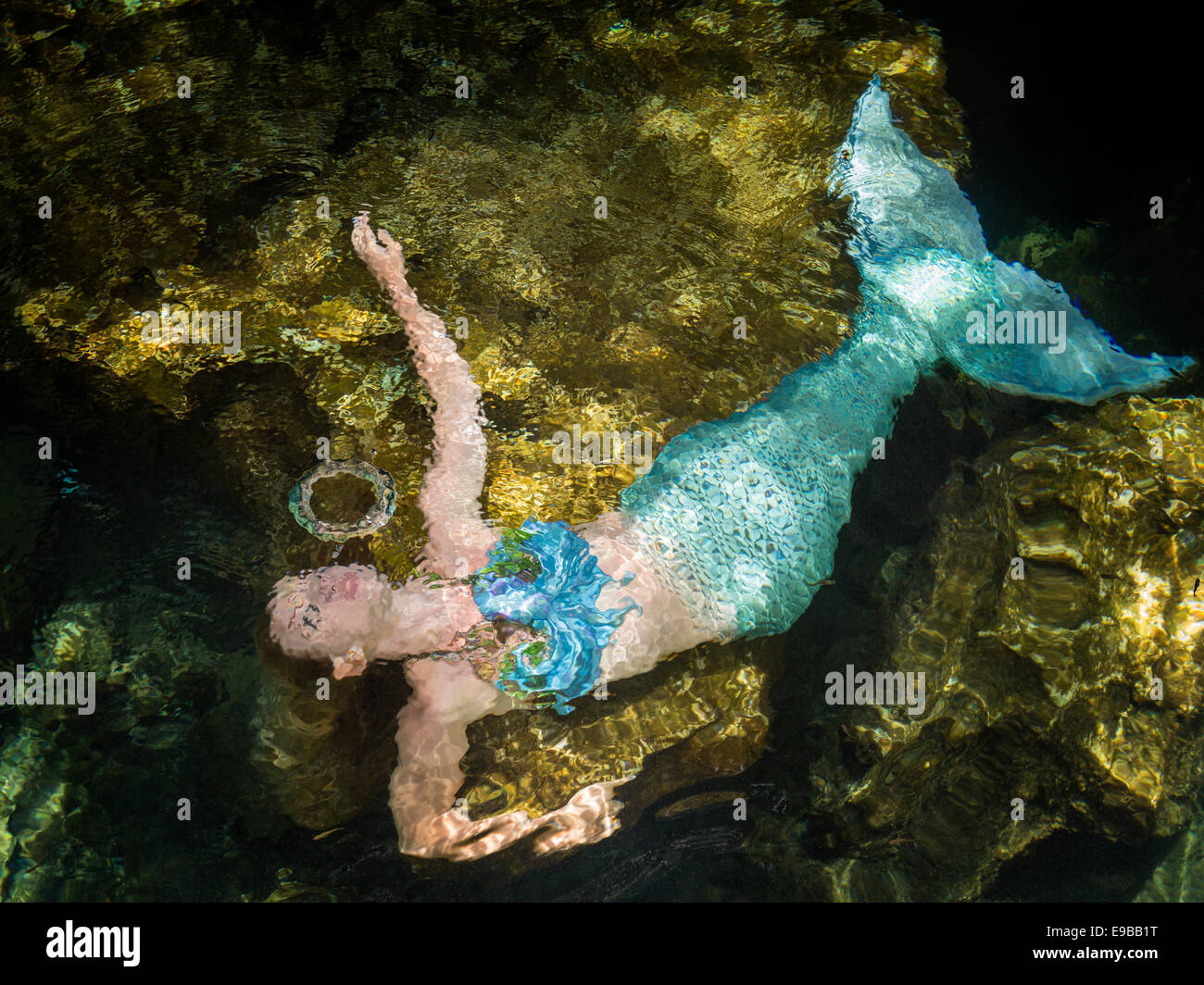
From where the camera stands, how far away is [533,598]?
118 inches

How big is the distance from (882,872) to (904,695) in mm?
707

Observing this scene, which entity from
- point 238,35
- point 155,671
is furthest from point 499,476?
point 238,35

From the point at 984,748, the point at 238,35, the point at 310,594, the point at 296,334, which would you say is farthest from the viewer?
the point at 238,35

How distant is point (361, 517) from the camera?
3.13 meters

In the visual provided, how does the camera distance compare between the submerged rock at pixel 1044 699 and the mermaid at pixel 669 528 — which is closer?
the mermaid at pixel 669 528

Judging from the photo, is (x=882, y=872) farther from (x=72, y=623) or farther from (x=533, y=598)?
(x=72, y=623)

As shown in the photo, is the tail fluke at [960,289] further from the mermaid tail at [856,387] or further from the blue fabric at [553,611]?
the blue fabric at [553,611]

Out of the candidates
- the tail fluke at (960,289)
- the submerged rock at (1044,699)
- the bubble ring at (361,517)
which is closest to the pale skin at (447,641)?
the bubble ring at (361,517)

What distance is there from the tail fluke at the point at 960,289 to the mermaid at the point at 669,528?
1 centimetres

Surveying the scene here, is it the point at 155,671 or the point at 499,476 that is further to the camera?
the point at 499,476

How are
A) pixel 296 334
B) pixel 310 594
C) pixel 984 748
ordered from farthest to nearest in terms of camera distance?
1. pixel 296 334
2. pixel 984 748
3. pixel 310 594

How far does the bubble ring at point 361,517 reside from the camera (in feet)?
10.2

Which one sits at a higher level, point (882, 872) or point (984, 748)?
point (984, 748)

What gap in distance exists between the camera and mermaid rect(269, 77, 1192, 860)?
288 cm
